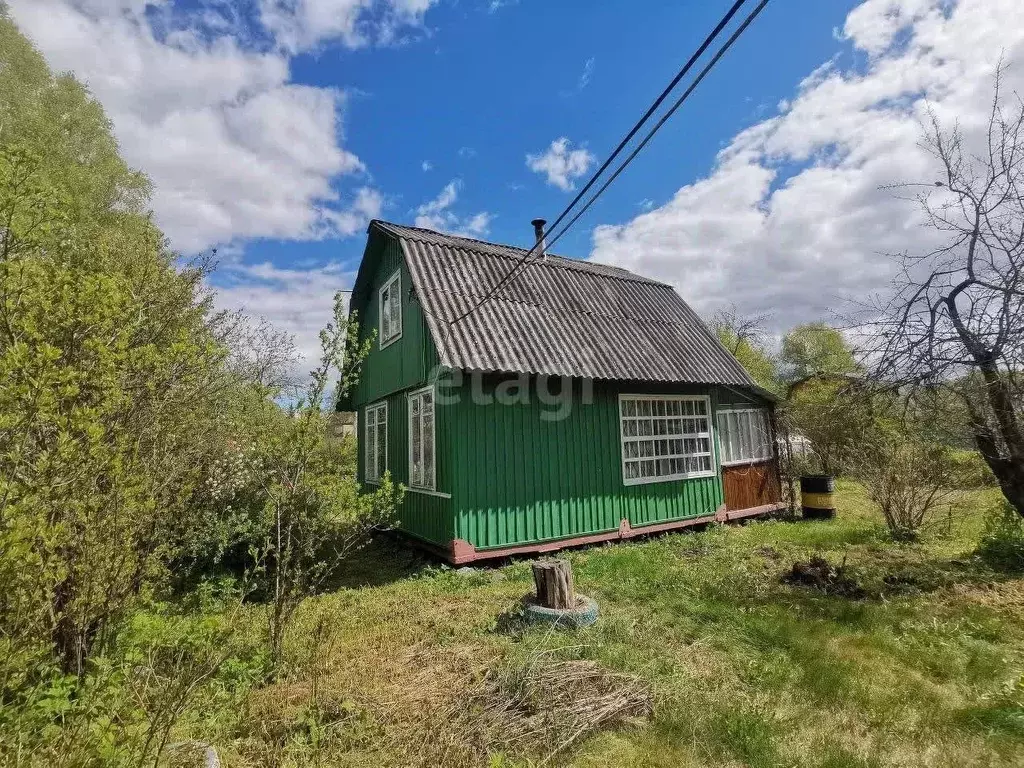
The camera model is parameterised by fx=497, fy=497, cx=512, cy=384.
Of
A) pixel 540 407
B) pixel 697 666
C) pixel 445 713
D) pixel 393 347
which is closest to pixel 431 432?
pixel 540 407

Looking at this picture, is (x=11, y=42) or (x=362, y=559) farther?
(x=11, y=42)

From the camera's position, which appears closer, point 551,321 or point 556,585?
point 556,585

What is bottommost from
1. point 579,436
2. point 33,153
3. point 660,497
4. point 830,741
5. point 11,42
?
point 830,741

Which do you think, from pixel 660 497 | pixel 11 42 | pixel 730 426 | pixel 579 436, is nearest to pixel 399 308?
pixel 579 436

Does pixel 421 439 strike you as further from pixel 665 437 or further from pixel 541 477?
pixel 665 437

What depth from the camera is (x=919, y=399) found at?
22.7 feet

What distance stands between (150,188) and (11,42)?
4974mm

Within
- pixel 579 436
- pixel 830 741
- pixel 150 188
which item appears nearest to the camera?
pixel 830 741

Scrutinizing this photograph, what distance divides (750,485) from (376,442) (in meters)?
8.78

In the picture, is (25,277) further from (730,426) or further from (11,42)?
(11,42)

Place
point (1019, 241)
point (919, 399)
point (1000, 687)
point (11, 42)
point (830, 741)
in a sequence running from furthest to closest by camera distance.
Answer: point (11, 42) → point (919, 399) → point (1019, 241) → point (1000, 687) → point (830, 741)

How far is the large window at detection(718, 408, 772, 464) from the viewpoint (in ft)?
37.3

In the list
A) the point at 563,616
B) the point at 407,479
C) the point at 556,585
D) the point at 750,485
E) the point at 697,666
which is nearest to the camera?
the point at 697,666

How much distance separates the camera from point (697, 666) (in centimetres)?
424
